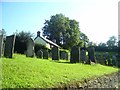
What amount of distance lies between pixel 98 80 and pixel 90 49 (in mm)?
9900

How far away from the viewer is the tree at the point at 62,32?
68125 mm

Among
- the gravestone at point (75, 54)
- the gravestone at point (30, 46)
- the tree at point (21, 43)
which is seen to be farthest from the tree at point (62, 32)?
the gravestone at point (75, 54)

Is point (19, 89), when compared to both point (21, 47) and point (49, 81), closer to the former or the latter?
point (49, 81)

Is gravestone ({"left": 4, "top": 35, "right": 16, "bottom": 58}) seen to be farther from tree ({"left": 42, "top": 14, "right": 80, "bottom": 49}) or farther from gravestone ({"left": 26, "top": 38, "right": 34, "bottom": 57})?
tree ({"left": 42, "top": 14, "right": 80, "bottom": 49})

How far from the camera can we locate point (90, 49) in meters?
22.0

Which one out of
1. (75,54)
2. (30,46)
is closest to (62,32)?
(30,46)

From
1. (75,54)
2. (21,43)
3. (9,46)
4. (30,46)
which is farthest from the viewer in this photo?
(21,43)

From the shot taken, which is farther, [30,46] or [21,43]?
[21,43]

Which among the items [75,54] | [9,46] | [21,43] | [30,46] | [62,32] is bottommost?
[75,54]

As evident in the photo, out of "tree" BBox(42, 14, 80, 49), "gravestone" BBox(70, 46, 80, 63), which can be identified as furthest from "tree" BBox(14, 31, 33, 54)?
"tree" BBox(42, 14, 80, 49)

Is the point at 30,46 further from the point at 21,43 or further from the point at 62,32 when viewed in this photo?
the point at 62,32

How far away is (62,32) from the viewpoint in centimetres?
6862

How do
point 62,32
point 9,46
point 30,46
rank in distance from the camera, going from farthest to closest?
point 62,32 < point 30,46 < point 9,46

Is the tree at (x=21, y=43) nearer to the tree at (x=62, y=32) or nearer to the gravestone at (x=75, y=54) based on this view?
the gravestone at (x=75, y=54)
